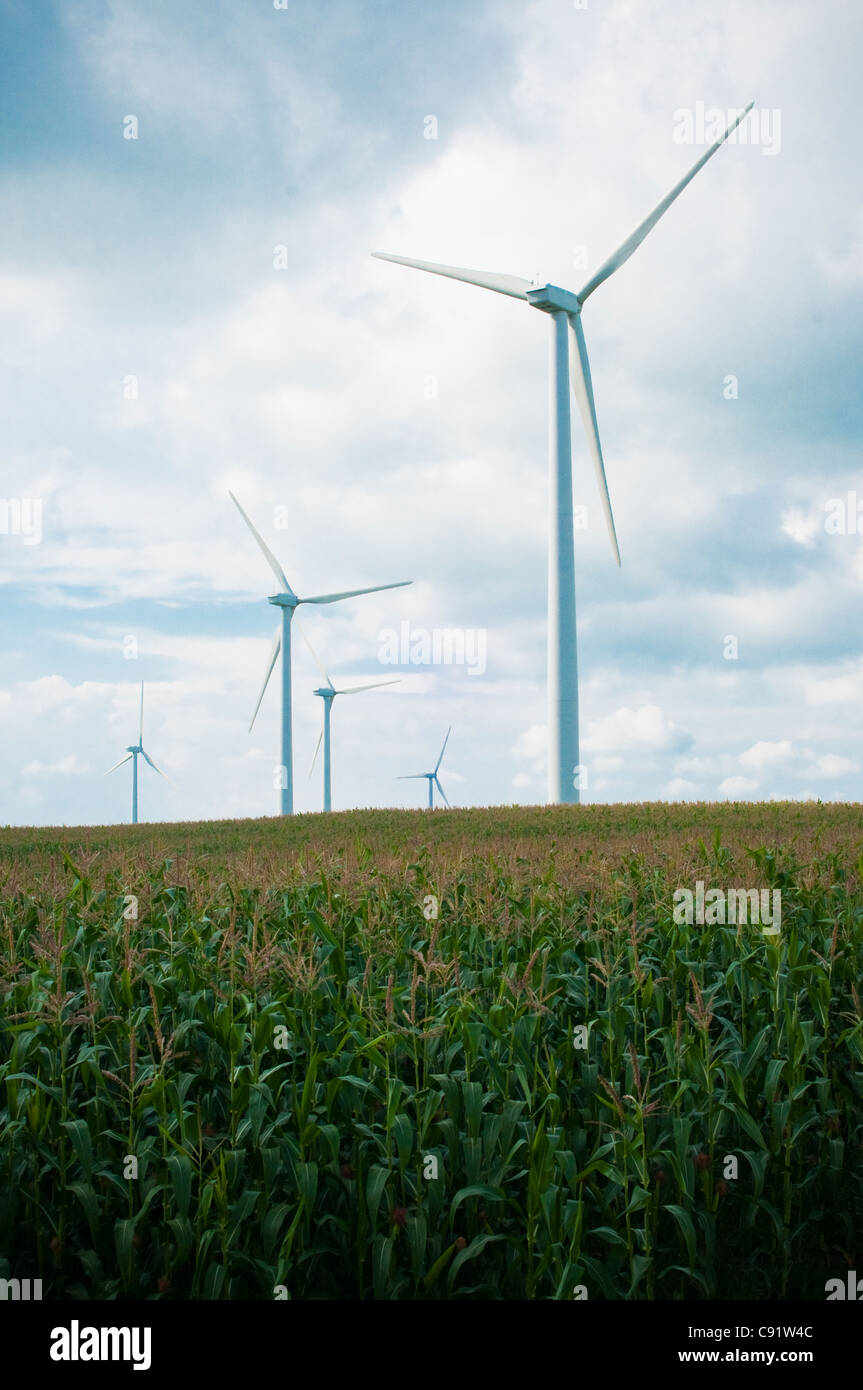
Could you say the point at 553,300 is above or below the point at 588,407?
above

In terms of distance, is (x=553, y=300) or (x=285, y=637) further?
(x=285, y=637)

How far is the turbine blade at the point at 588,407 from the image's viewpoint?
4234 cm

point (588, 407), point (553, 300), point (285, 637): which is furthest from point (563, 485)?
point (285, 637)

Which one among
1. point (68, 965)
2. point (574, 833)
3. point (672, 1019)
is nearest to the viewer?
point (672, 1019)

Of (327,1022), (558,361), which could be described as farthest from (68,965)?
(558,361)

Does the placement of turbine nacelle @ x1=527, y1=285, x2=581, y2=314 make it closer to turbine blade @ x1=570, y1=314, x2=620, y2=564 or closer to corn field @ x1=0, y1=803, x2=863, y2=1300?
turbine blade @ x1=570, y1=314, x2=620, y2=564

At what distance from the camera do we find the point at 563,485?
44062mm

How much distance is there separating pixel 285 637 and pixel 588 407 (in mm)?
30121

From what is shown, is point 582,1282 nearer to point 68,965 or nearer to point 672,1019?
point 672,1019

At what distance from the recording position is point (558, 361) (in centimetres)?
4478

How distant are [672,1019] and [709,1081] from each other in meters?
2.15

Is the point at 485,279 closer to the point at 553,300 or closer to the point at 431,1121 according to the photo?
the point at 553,300

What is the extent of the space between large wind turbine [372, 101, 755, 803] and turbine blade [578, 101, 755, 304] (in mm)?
45
